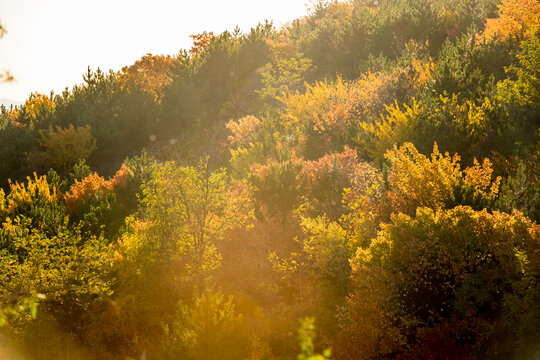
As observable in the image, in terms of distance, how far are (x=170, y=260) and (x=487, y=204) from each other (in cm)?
1306

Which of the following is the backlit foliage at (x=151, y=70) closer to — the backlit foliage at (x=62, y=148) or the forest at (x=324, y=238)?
the backlit foliage at (x=62, y=148)

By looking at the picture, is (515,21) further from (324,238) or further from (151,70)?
(151,70)

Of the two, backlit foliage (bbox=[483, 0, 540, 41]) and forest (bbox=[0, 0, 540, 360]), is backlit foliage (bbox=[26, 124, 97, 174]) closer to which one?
forest (bbox=[0, 0, 540, 360])

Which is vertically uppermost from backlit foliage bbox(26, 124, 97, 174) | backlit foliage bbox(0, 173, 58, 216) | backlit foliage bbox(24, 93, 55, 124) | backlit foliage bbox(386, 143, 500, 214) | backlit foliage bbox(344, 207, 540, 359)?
backlit foliage bbox(24, 93, 55, 124)

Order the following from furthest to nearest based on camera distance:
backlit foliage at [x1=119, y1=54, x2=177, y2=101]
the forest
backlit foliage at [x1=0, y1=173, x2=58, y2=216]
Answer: backlit foliage at [x1=119, y1=54, x2=177, y2=101] < backlit foliage at [x1=0, y1=173, x2=58, y2=216] < the forest

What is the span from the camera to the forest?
1164 cm

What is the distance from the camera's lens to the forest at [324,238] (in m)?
11.6

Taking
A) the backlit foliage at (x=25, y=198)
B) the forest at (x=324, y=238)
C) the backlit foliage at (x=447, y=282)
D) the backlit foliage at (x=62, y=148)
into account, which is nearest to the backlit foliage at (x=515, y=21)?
the forest at (x=324, y=238)

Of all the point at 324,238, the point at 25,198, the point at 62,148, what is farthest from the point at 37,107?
the point at 324,238

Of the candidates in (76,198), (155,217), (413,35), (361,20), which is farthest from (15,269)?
(361,20)

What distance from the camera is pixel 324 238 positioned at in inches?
623

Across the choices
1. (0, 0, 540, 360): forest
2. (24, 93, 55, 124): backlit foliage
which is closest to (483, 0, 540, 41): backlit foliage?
(0, 0, 540, 360): forest

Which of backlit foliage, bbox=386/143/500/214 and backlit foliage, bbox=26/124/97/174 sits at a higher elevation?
backlit foliage, bbox=26/124/97/174

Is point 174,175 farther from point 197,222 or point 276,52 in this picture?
point 276,52
